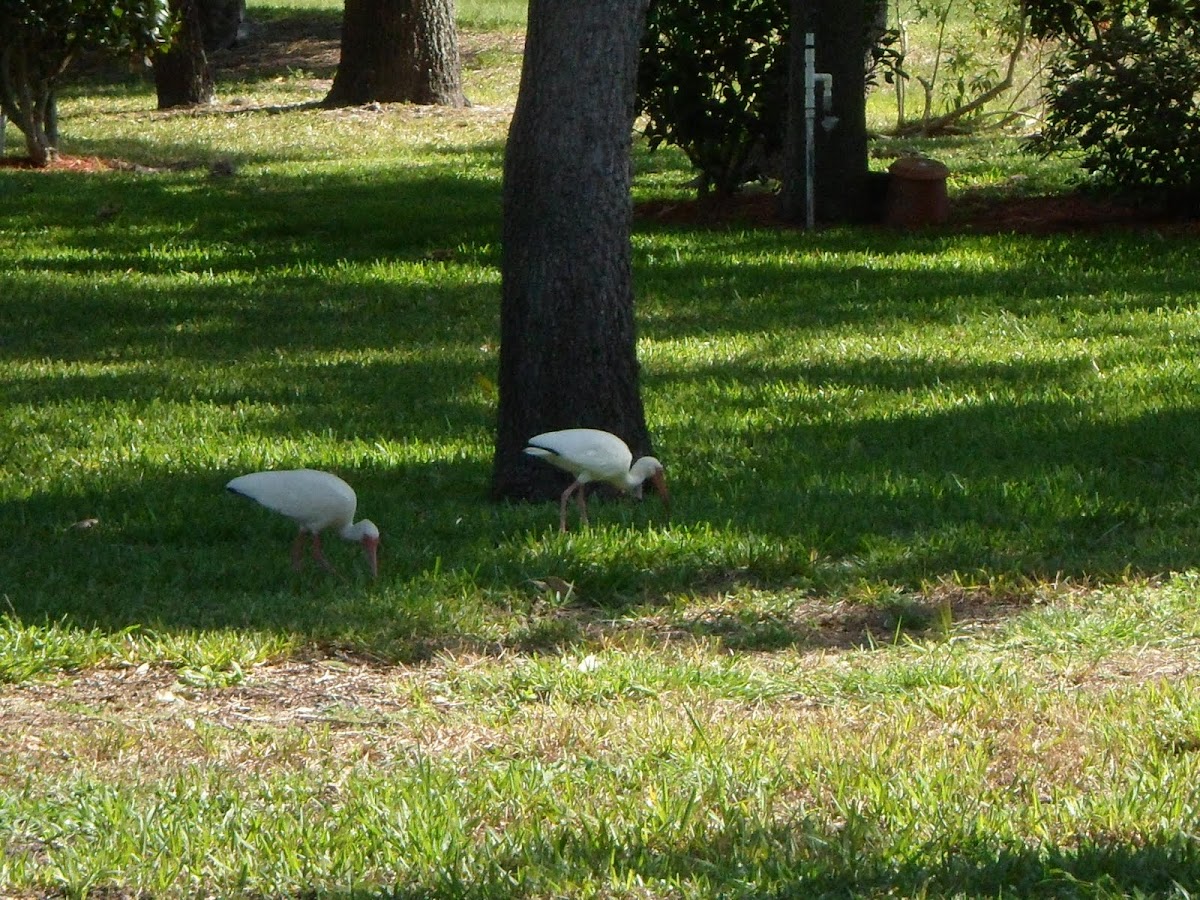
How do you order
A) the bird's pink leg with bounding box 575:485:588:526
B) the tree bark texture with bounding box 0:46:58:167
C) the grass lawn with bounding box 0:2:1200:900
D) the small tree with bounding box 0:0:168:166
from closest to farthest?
the grass lawn with bounding box 0:2:1200:900 → the bird's pink leg with bounding box 575:485:588:526 → the small tree with bounding box 0:0:168:166 → the tree bark texture with bounding box 0:46:58:167

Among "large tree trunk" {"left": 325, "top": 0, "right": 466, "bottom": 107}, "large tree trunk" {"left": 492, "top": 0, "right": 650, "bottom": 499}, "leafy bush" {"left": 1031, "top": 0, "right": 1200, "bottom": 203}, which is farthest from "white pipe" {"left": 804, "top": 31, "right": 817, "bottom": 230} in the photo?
"large tree trunk" {"left": 325, "top": 0, "right": 466, "bottom": 107}

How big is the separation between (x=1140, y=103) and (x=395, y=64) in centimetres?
1466

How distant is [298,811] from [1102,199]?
12.8 m

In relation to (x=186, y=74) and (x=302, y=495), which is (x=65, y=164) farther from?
(x=302, y=495)

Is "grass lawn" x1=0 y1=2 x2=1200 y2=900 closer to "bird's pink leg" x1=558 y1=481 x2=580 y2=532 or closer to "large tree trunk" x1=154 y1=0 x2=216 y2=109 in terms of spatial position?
"bird's pink leg" x1=558 y1=481 x2=580 y2=532

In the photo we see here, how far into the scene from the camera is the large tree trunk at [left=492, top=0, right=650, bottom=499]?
277 inches

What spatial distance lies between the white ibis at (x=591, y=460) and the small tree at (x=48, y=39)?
41.4ft

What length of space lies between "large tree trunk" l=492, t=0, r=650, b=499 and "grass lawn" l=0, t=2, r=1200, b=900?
45 centimetres

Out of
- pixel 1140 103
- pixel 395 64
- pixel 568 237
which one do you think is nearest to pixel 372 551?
pixel 568 237

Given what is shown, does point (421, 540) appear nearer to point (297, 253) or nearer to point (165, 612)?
point (165, 612)

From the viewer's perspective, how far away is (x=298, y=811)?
165 inches

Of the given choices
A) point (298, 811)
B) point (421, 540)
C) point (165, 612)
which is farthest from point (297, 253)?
point (298, 811)

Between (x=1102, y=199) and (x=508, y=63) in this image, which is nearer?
(x=1102, y=199)

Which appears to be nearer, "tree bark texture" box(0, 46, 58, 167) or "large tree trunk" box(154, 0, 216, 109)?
"tree bark texture" box(0, 46, 58, 167)
